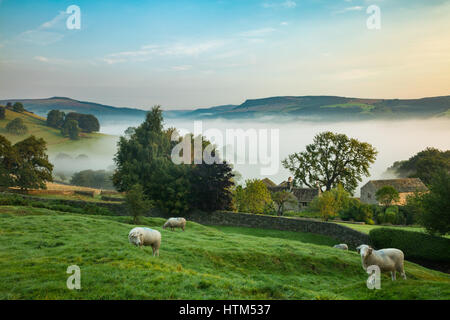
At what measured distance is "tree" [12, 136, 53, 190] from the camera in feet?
175

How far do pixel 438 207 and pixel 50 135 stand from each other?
364 ft

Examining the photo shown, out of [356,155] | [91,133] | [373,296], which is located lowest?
[373,296]

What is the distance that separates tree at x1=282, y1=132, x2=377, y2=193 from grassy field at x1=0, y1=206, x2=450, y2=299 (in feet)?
146

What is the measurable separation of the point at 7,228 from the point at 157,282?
1361 cm

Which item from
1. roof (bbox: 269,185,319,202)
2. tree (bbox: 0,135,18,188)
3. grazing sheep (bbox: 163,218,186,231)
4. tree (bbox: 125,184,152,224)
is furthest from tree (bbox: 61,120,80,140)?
grazing sheep (bbox: 163,218,186,231)

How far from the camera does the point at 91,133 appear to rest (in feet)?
401

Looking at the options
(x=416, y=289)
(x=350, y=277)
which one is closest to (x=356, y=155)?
(x=350, y=277)

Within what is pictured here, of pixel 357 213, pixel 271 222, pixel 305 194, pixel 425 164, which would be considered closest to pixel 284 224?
pixel 271 222

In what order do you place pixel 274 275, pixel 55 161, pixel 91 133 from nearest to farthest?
pixel 274 275 < pixel 55 161 < pixel 91 133

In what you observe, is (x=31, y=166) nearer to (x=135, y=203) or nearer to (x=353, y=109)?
(x=135, y=203)

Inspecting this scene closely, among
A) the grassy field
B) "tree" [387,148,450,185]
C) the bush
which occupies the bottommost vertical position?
the bush

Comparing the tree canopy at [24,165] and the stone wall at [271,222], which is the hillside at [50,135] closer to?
the tree canopy at [24,165]

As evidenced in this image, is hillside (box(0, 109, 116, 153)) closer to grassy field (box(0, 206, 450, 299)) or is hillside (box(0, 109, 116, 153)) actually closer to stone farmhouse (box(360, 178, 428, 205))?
stone farmhouse (box(360, 178, 428, 205))
